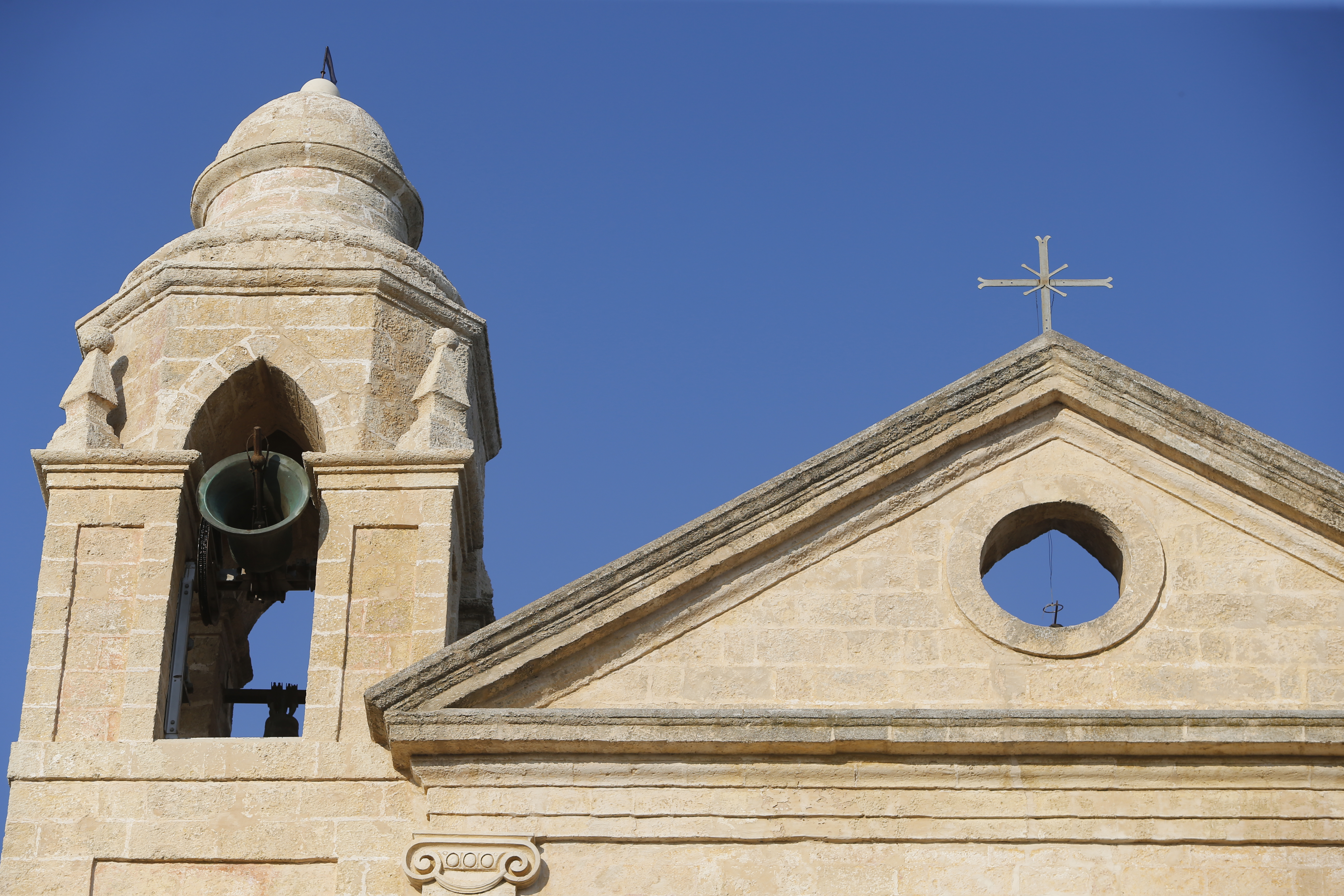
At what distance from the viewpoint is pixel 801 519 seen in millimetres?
13016

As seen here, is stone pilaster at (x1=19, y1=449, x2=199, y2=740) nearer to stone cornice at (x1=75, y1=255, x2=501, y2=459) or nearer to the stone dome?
stone cornice at (x1=75, y1=255, x2=501, y2=459)

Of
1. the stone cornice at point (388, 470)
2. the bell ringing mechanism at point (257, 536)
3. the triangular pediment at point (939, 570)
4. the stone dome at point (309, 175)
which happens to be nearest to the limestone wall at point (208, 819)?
the triangular pediment at point (939, 570)

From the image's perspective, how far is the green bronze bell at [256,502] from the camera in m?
13.6

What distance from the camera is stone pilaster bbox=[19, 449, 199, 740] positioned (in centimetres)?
1280

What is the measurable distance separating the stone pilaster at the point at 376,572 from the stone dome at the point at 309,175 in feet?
6.66

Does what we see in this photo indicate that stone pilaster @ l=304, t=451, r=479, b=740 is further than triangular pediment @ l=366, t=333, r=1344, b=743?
Yes

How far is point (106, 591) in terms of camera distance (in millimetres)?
13156

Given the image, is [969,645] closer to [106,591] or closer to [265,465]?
[265,465]

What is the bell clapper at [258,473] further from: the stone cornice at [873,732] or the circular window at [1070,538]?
the circular window at [1070,538]

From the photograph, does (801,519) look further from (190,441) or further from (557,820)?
(190,441)

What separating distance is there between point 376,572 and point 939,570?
9.51 feet

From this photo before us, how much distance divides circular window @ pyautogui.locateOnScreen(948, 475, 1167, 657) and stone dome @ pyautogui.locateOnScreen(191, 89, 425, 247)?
4.23 m

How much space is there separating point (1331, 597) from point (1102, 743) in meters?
1.55

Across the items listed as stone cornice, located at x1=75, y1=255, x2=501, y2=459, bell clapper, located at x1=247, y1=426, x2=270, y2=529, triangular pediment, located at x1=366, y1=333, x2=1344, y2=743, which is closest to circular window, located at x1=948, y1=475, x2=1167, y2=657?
triangular pediment, located at x1=366, y1=333, x2=1344, y2=743
